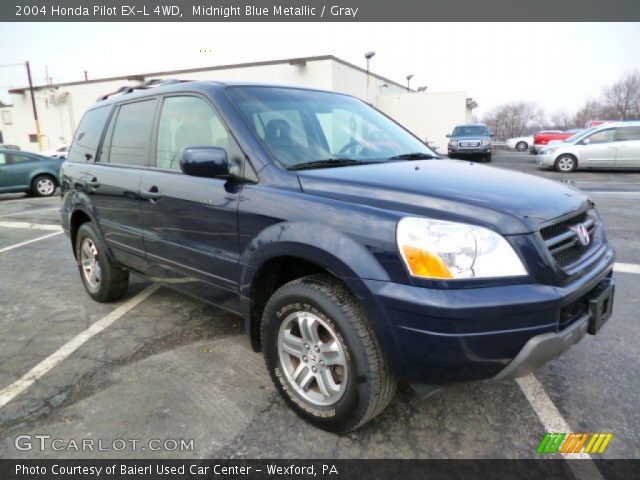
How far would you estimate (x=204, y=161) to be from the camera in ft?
8.00

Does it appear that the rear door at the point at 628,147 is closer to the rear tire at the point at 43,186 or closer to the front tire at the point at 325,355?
the front tire at the point at 325,355

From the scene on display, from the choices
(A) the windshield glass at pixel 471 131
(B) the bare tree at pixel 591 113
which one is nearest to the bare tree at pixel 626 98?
(B) the bare tree at pixel 591 113

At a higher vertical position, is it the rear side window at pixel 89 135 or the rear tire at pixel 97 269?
the rear side window at pixel 89 135

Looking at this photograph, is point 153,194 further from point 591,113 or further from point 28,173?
point 591,113

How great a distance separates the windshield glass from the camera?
20.7 meters

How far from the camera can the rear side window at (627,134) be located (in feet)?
48.3

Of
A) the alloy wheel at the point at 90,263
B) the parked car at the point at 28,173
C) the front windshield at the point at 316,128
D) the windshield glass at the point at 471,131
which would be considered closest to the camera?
the front windshield at the point at 316,128

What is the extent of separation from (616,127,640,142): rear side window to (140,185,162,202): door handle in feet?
53.8

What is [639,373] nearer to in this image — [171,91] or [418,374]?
[418,374]

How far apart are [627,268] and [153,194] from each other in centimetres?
468

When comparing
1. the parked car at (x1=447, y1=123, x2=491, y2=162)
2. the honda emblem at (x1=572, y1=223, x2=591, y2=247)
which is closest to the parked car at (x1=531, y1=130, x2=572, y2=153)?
the parked car at (x1=447, y1=123, x2=491, y2=162)

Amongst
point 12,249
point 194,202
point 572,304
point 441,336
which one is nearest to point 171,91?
point 194,202

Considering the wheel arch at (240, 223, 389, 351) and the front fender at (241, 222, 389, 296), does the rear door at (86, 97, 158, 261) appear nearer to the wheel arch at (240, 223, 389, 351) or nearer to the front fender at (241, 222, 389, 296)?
the wheel arch at (240, 223, 389, 351)

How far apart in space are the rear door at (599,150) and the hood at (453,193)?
14851 millimetres
